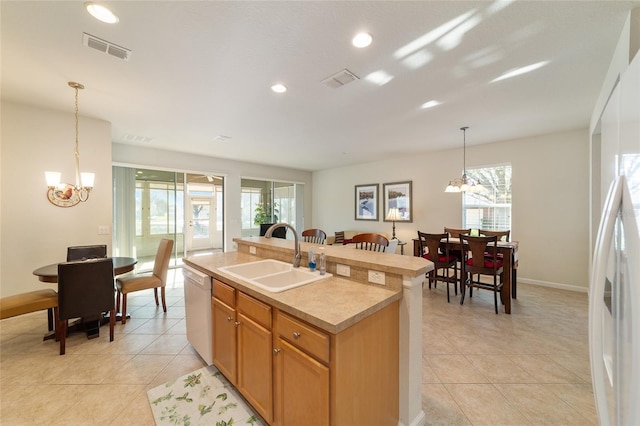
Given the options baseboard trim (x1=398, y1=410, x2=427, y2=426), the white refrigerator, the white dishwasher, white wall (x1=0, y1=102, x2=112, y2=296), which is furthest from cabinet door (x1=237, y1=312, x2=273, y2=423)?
white wall (x1=0, y1=102, x2=112, y2=296)

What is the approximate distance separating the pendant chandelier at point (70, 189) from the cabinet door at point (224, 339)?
247cm

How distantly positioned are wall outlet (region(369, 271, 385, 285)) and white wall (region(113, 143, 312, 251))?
4.71 metres

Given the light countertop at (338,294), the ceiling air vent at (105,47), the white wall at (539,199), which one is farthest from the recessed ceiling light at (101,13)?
the white wall at (539,199)

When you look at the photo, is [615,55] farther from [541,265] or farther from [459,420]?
[541,265]

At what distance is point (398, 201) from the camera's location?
623 cm

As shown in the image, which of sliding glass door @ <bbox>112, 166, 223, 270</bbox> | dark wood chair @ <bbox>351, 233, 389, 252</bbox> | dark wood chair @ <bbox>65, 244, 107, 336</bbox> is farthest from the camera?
sliding glass door @ <bbox>112, 166, 223, 270</bbox>

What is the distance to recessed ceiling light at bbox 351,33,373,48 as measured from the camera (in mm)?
1863

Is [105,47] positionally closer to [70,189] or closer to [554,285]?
[70,189]

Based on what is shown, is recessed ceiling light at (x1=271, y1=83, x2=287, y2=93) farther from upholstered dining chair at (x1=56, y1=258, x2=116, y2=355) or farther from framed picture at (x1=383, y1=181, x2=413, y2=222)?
framed picture at (x1=383, y1=181, x2=413, y2=222)

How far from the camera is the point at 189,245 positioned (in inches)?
237

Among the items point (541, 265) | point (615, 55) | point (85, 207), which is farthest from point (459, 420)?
point (85, 207)

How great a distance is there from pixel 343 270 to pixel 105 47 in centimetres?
261

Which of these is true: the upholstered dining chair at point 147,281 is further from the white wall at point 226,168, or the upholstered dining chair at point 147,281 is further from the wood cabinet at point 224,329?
the white wall at point 226,168

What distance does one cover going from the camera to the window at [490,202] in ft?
15.6
